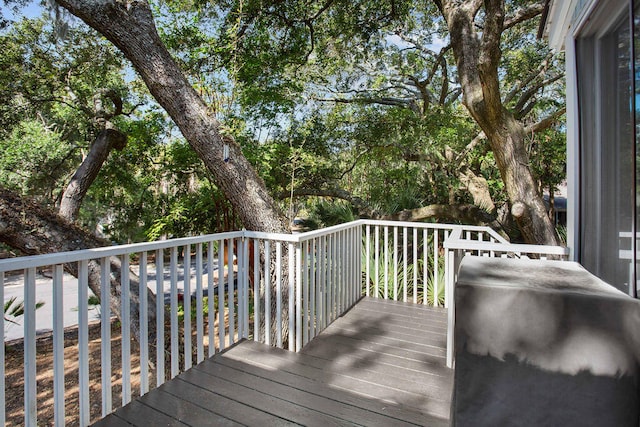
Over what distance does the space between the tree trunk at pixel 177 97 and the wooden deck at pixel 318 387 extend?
150 cm

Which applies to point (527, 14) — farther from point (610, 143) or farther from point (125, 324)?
point (125, 324)

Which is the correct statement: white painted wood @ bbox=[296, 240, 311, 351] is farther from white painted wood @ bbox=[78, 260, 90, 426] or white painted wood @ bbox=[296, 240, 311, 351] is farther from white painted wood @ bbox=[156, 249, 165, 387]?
white painted wood @ bbox=[78, 260, 90, 426]

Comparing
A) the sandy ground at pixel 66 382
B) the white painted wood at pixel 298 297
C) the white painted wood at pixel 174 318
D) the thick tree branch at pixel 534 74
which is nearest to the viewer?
the white painted wood at pixel 174 318

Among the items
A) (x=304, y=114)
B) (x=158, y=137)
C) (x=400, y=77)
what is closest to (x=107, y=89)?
(x=158, y=137)

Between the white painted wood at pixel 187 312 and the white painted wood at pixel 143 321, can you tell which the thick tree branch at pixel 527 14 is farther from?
the white painted wood at pixel 143 321

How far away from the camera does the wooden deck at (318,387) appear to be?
2.05m

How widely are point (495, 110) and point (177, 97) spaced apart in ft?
12.0

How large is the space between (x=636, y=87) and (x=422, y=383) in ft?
6.53

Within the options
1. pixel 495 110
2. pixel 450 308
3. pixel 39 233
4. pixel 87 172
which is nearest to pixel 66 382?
pixel 39 233

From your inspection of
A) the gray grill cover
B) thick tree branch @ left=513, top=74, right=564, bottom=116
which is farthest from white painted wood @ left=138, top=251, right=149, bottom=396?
thick tree branch @ left=513, top=74, right=564, bottom=116

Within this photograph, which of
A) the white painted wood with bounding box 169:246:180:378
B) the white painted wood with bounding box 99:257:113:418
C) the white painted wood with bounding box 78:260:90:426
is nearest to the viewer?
the white painted wood with bounding box 78:260:90:426

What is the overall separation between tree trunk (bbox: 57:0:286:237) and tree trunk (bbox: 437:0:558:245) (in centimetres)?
283

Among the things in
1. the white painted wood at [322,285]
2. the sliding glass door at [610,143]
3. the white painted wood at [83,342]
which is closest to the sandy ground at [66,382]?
the white painted wood at [83,342]

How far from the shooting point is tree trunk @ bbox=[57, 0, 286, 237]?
12.0 ft
